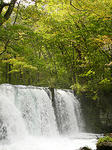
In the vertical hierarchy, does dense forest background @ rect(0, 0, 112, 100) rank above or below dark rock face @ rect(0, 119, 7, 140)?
above

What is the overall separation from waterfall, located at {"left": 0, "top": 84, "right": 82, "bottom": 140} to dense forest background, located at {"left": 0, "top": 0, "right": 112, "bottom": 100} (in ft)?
4.95

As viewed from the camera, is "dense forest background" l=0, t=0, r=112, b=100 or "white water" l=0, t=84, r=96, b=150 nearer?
"dense forest background" l=0, t=0, r=112, b=100

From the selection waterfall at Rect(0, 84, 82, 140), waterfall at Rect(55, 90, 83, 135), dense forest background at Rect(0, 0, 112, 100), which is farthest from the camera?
waterfall at Rect(55, 90, 83, 135)

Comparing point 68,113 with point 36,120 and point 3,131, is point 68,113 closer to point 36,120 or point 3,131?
point 36,120

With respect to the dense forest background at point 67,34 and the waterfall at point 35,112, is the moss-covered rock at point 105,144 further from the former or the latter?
the waterfall at point 35,112

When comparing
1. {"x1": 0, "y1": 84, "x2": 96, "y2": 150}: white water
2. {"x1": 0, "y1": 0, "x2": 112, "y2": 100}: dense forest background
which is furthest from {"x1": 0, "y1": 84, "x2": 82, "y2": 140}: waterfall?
{"x1": 0, "y1": 0, "x2": 112, "y2": 100}: dense forest background

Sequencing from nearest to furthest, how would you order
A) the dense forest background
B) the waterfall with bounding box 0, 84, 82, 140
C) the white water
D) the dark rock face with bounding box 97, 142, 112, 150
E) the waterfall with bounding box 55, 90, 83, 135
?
the dark rock face with bounding box 97, 142, 112, 150, the dense forest background, the white water, the waterfall with bounding box 0, 84, 82, 140, the waterfall with bounding box 55, 90, 83, 135

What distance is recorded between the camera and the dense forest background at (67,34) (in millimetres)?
7285

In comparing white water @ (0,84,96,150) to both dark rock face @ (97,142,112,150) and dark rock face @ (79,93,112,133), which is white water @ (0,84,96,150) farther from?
dark rock face @ (97,142,112,150)

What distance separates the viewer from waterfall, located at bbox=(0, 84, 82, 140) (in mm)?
→ 7906

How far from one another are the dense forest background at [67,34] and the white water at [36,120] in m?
1.64

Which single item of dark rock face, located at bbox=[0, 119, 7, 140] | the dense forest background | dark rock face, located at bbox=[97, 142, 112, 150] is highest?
the dense forest background

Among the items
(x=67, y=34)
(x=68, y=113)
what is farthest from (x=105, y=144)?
(x=67, y=34)

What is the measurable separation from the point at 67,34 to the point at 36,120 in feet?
17.1
